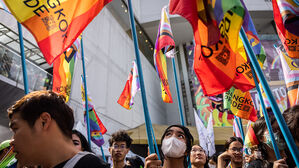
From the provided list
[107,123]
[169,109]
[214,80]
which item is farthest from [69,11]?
[169,109]

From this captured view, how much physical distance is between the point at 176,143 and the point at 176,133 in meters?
0.11

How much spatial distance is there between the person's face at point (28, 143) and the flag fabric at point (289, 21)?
2.26 m

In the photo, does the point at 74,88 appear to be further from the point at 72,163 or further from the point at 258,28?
the point at 258,28

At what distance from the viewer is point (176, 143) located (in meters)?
1.93

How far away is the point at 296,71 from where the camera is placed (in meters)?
2.99

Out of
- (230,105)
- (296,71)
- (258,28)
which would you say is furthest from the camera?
(258,28)

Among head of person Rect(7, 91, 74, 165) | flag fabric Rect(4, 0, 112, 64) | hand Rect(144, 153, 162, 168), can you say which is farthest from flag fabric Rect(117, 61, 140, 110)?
head of person Rect(7, 91, 74, 165)

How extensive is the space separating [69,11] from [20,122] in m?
1.24

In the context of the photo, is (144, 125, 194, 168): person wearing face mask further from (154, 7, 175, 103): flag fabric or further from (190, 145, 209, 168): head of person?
(154, 7, 175, 103): flag fabric

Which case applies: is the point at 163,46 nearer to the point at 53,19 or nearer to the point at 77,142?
the point at 53,19

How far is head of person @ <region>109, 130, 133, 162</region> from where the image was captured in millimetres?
2700

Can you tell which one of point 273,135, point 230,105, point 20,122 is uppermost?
point 230,105

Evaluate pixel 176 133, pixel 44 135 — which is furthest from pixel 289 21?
pixel 44 135

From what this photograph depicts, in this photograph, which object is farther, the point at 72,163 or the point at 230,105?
the point at 230,105
